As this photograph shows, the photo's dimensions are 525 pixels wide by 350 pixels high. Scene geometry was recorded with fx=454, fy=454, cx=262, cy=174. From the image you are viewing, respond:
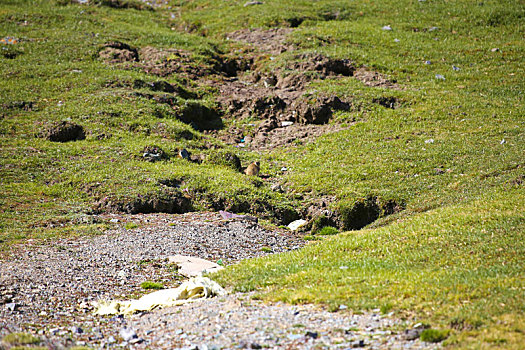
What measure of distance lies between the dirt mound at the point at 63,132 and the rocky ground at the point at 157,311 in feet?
36.5

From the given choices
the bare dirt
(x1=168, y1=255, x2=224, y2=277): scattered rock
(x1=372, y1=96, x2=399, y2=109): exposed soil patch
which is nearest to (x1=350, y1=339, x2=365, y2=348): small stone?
(x1=168, y1=255, x2=224, y2=277): scattered rock

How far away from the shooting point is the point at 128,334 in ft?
30.8

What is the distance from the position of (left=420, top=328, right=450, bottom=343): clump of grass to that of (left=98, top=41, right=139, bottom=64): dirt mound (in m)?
33.3

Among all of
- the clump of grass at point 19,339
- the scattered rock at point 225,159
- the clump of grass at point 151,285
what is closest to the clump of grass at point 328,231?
Result: the scattered rock at point 225,159

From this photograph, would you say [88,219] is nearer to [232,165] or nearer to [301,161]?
[232,165]

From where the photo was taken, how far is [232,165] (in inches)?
985

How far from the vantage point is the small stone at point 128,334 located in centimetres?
927

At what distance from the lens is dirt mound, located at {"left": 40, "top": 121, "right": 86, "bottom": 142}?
86.6 ft

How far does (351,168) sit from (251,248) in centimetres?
907

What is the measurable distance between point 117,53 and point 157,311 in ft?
98.7

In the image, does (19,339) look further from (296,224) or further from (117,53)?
(117,53)

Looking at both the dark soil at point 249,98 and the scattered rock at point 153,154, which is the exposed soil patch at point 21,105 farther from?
the scattered rock at point 153,154

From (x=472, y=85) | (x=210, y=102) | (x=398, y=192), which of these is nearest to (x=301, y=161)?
(x=398, y=192)

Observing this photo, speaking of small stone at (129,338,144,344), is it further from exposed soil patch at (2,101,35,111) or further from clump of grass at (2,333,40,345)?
exposed soil patch at (2,101,35,111)
